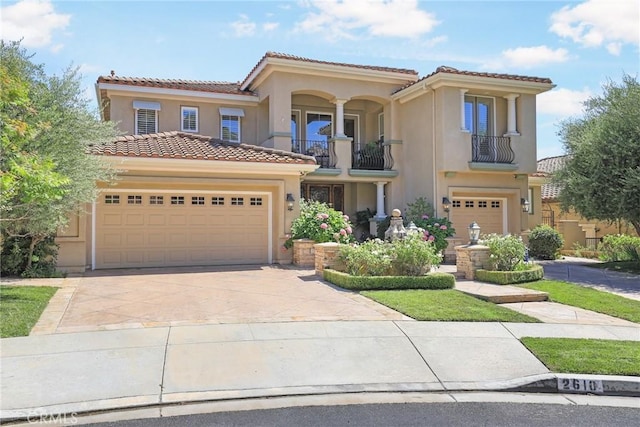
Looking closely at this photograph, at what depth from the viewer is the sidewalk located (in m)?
5.15

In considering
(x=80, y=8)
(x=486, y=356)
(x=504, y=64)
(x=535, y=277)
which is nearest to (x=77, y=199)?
(x=80, y=8)

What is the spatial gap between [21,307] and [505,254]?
34.0 feet

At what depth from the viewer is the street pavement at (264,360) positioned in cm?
516

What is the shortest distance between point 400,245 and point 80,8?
8288mm

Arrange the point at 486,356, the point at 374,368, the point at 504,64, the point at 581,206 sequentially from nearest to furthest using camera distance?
the point at 374,368, the point at 486,356, the point at 581,206, the point at 504,64

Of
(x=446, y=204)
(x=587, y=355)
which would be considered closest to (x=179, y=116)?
(x=446, y=204)

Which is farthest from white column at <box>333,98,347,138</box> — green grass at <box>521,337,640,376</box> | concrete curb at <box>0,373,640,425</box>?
concrete curb at <box>0,373,640,425</box>

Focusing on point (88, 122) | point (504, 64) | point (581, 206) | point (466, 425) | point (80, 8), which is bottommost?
point (466, 425)

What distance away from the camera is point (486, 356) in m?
6.48

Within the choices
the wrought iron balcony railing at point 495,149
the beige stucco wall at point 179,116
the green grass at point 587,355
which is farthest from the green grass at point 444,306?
the beige stucco wall at point 179,116

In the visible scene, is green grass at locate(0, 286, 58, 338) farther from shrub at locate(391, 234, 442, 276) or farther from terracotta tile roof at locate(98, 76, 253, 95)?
terracotta tile roof at locate(98, 76, 253, 95)

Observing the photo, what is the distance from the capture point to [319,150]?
774 inches

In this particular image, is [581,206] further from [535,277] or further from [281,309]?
[281,309]

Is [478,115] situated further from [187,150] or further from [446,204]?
[187,150]
